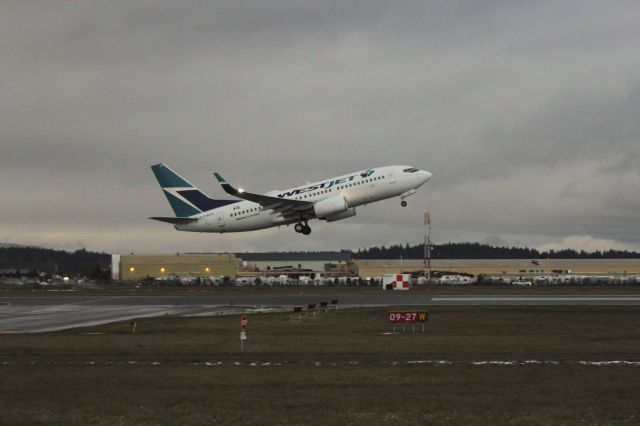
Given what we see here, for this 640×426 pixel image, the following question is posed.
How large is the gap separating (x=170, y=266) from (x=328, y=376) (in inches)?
5397

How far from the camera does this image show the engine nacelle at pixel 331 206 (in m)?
68.7

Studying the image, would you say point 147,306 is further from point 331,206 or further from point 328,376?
point 328,376

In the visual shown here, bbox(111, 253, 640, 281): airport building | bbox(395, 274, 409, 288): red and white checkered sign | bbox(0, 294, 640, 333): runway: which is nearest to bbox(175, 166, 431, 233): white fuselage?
bbox(0, 294, 640, 333): runway

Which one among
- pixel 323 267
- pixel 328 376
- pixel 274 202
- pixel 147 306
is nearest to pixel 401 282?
pixel 274 202

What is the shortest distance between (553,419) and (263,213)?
5691 centimetres

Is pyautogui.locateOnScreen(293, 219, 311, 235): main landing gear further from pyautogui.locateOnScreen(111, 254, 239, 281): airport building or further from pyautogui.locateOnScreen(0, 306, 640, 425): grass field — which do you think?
pyautogui.locateOnScreen(111, 254, 239, 281): airport building

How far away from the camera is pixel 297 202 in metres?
69.1

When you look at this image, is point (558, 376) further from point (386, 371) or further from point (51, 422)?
point (51, 422)

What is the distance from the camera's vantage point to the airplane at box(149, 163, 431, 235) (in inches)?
2687

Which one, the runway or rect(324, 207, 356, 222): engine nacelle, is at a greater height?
rect(324, 207, 356, 222): engine nacelle

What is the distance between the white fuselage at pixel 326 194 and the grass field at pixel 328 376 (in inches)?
972

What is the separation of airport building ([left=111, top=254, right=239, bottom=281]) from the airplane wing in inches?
3413

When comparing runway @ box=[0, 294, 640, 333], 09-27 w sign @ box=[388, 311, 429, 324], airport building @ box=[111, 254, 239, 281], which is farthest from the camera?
airport building @ box=[111, 254, 239, 281]

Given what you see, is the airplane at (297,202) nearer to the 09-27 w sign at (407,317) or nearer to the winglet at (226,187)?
the winglet at (226,187)
